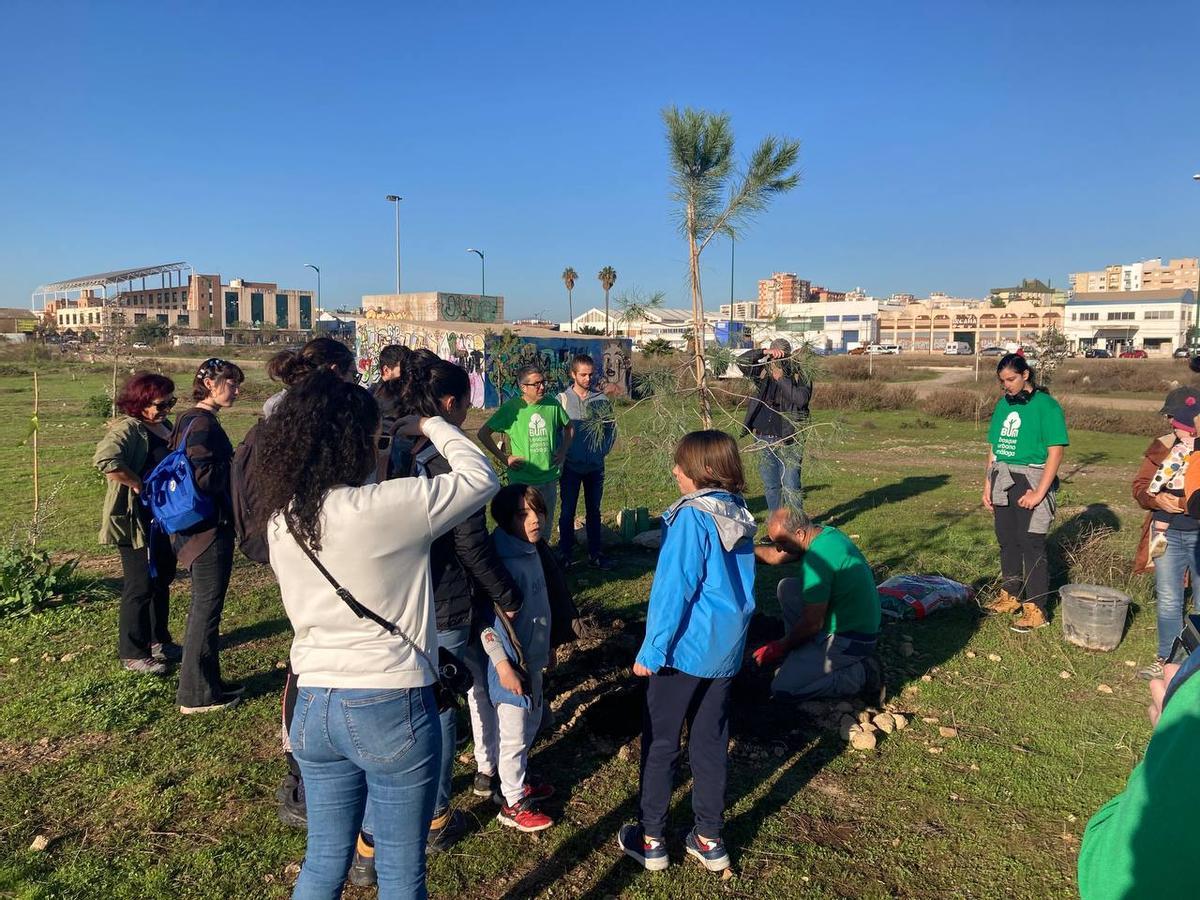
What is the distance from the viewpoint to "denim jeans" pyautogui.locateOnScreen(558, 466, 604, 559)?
6.69 metres

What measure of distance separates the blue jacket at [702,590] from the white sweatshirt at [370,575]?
984 millimetres

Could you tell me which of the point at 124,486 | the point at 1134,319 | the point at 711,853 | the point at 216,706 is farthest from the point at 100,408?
the point at 1134,319

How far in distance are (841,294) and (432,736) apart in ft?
484

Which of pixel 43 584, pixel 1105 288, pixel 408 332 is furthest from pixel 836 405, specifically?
pixel 1105 288

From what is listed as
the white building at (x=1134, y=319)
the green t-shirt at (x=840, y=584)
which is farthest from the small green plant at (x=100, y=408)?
the white building at (x=1134, y=319)

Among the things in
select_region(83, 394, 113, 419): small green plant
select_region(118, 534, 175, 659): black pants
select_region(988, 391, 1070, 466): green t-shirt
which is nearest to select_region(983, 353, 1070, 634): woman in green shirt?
select_region(988, 391, 1070, 466): green t-shirt

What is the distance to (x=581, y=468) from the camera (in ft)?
21.9

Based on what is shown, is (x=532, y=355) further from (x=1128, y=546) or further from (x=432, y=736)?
(x=432, y=736)

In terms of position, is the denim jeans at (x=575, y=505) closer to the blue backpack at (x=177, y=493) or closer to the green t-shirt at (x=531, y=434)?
the green t-shirt at (x=531, y=434)

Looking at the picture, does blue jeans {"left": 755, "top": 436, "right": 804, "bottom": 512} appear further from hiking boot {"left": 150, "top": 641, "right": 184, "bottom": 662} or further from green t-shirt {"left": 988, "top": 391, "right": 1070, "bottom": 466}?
hiking boot {"left": 150, "top": 641, "right": 184, "bottom": 662}

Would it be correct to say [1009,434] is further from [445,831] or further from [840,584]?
[445,831]

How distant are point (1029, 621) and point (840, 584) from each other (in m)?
Answer: 2.02

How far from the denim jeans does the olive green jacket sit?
126 inches

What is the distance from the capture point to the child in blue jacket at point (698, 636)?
2.76m
